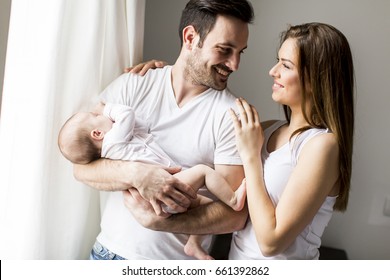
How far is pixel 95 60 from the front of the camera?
106 cm

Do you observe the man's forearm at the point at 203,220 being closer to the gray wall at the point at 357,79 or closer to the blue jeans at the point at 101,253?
the blue jeans at the point at 101,253

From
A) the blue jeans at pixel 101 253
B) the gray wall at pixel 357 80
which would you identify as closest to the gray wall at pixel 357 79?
the gray wall at pixel 357 80

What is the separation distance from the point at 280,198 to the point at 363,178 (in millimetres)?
278

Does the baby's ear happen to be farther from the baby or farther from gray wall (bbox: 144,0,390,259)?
gray wall (bbox: 144,0,390,259)

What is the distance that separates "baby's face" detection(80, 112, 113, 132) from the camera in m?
0.98

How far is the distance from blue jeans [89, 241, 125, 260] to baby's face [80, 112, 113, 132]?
0.33 meters

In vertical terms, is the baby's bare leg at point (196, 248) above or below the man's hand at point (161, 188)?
below

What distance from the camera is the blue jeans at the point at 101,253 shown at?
3.56ft

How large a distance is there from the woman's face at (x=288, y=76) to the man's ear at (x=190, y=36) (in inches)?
8.3

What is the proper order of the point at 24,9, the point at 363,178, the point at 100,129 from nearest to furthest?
the point at 24,9 → the point at 100,129 → the point at 363,178

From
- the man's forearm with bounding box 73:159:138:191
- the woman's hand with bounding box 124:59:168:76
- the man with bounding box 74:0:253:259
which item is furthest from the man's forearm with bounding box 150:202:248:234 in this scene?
the woman's hand with bounding box 124:59:168:76

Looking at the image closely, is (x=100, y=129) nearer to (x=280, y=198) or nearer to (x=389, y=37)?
(x=280, y=198)

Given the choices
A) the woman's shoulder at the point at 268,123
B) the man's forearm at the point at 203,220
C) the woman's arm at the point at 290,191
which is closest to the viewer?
the woman's arm at the point at 290,191
